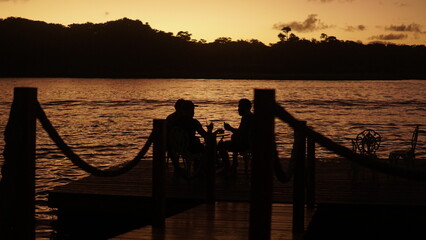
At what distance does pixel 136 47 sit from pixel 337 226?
151047 millimetres

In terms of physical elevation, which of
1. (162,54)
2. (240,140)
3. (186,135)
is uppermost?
(162,54)

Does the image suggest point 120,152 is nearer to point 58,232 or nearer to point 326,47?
point 58,232

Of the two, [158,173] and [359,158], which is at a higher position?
[359,158]

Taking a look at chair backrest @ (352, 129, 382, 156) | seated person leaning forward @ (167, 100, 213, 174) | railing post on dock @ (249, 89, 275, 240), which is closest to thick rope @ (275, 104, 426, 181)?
railing post on dock @ (249, 89, 275, 240)

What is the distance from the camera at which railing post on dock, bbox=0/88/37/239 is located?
488cm

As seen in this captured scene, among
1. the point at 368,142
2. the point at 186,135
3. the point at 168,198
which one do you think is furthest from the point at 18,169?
the point at 368,142

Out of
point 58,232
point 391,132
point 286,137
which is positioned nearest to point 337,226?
point 58,232

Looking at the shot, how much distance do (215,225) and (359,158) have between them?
2.98 metres

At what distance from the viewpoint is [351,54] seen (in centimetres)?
15612

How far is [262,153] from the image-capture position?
4.55 m

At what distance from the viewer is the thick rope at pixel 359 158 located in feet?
14.5

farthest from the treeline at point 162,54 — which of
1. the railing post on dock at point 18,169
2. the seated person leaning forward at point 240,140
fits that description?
the railing post on dock at point 18,169

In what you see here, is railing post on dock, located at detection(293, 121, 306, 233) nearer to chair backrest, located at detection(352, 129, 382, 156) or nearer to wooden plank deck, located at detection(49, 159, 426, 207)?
wooden plank deck, located at detection(49, 159, 426, 207)

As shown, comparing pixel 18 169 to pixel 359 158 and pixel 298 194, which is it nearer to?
pixel 359 158
